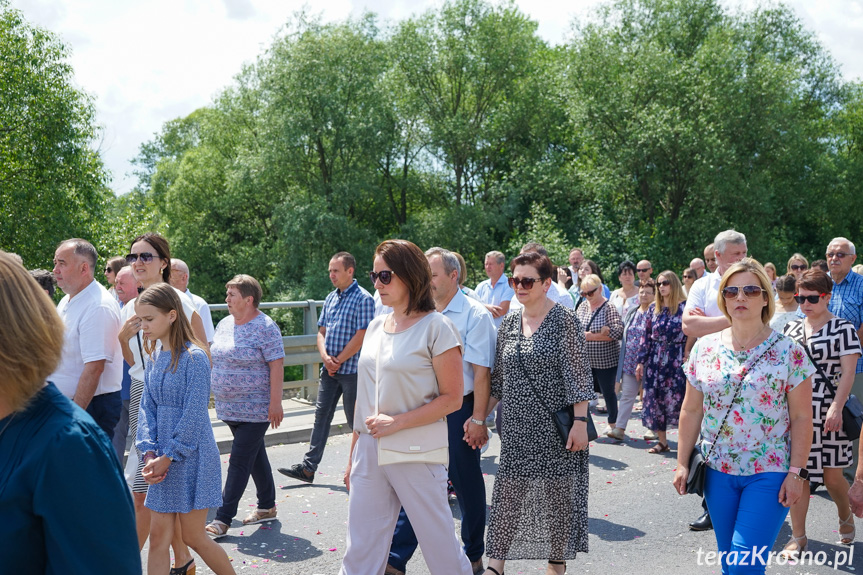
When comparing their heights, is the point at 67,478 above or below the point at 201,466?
above

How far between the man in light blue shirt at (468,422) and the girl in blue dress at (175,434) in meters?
1.10

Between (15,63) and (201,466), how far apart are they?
3003cm

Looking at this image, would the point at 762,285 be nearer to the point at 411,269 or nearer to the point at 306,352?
the point at 411,269

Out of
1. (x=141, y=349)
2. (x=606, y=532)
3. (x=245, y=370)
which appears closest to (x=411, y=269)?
(x=141, y=349)

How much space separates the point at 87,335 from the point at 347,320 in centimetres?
260

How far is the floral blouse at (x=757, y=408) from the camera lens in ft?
12.2

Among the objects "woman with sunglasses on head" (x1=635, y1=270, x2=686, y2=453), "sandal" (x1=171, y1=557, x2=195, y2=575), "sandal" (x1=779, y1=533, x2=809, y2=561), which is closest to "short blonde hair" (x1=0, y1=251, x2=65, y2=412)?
"sandal" (x1=171, y1=557, x2=195, y2=575)

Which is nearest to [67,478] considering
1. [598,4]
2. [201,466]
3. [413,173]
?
[201,466]

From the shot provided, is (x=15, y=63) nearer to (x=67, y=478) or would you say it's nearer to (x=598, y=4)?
(x=598, y=4)

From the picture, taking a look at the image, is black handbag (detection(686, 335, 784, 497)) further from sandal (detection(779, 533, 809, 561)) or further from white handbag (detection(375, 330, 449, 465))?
sandal (detection(779, 533, 809, 561))

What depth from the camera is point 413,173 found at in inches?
1544

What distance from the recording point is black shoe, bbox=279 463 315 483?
7047 mm

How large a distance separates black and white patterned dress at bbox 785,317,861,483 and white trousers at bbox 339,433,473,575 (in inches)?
118

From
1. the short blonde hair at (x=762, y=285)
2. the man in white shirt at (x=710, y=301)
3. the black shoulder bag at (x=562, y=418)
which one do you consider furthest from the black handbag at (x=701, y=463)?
the man in white shirt at (x=710, y=301)
